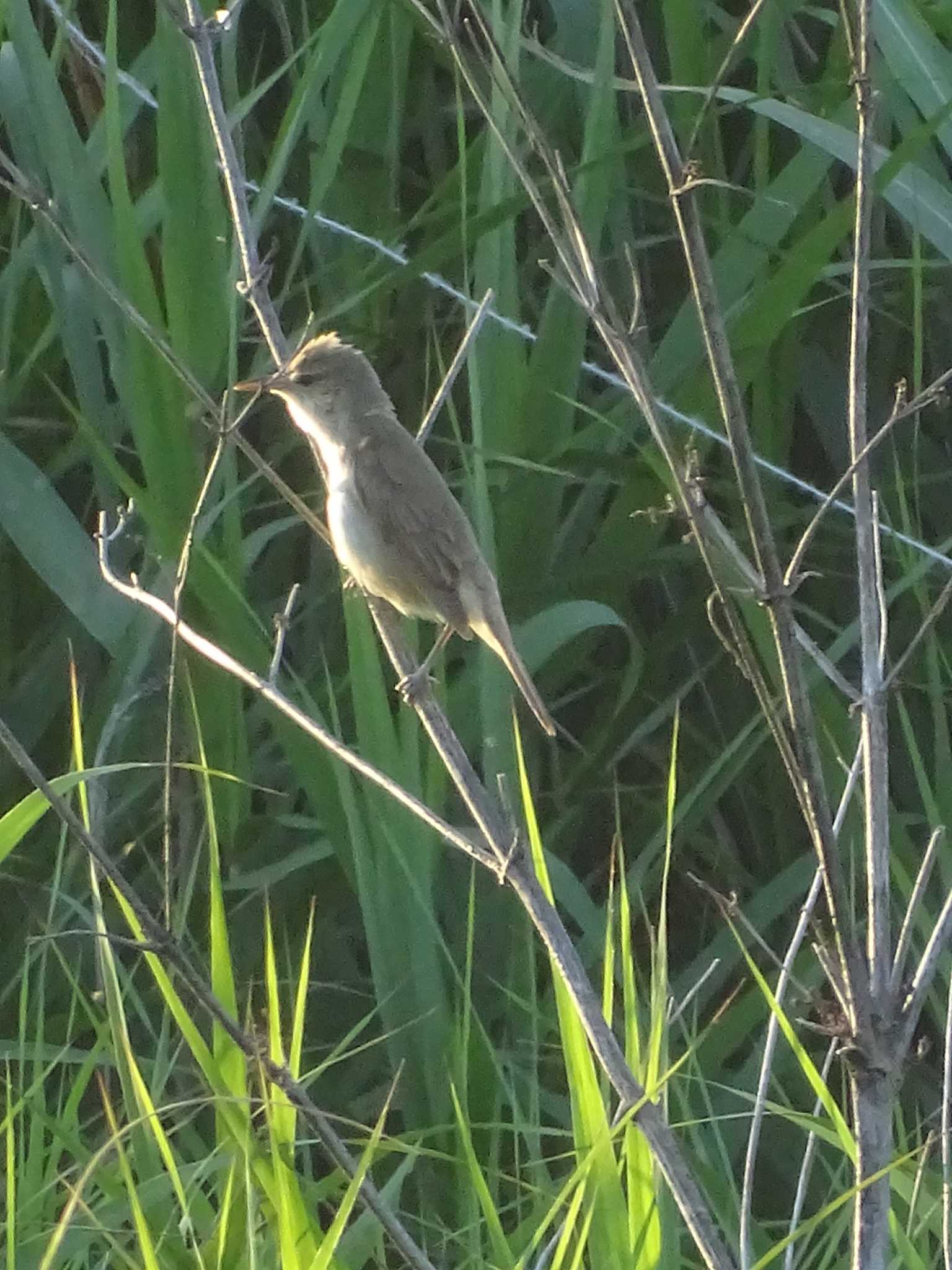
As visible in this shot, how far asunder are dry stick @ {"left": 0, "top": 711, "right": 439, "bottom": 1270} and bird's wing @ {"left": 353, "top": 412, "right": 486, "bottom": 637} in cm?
118

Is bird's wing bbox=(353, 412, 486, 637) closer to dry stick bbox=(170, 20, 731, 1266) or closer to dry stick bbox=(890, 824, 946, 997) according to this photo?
dry stick bbox=(170, 20, 731, 1266)

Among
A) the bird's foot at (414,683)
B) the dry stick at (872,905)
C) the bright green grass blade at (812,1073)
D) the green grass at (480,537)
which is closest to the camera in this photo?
the dry stick at (872,905)

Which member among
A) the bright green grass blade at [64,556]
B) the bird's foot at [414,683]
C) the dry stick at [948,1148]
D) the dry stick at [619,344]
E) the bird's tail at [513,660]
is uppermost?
the dry stick at [619,344]

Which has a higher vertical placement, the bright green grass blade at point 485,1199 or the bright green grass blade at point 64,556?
the bright green grass blade at point 64,556

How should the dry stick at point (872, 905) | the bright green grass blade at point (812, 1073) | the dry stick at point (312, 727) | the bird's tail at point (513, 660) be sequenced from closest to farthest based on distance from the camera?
1. the dry stick at point (872, 905)
2. the bright green grass blade at point (812, 1073)
3. the dry stick at point (312, 727)
4. the bird's tail at point (513, 660)

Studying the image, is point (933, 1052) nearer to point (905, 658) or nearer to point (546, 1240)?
point (546, 1240)

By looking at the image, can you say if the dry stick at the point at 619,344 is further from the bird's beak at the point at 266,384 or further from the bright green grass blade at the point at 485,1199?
the bird's beak at the point at 266,384

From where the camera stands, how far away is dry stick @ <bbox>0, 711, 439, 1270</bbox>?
1.37 meters

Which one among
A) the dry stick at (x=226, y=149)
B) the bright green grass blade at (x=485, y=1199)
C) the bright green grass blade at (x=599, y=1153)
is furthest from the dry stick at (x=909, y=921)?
the dry stick at (x=226, y=149)

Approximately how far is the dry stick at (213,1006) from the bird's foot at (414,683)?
0.51 meters

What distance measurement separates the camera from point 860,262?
1160 mm

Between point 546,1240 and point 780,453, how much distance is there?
1296 millimetres

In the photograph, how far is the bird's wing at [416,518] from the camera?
8.45 ft

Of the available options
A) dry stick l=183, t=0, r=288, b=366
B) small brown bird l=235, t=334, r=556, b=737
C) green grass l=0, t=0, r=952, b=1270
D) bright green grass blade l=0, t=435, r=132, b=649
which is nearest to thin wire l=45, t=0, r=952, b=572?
green grass l=0, t=0, r=952, b=1270
